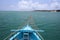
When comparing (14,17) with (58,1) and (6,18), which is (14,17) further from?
(58,1)

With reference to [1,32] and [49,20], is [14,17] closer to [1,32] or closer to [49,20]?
[1,32]

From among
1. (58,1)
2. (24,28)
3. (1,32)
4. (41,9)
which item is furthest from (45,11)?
(1,32)

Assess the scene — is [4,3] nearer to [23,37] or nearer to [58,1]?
[23,37]

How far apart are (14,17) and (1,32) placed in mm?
282

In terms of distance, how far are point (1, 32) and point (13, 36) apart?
18cm

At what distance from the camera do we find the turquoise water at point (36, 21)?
2.05 metres

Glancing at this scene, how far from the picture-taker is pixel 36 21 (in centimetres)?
207

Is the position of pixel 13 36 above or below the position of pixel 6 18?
below

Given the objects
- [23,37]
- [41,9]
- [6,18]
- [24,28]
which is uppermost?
[41,9]

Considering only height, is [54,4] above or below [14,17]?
above

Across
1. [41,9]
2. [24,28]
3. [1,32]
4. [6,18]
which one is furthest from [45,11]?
[1,32]

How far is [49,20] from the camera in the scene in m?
2.08

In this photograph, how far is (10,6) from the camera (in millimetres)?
2086

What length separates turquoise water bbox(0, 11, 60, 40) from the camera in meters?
2.05
